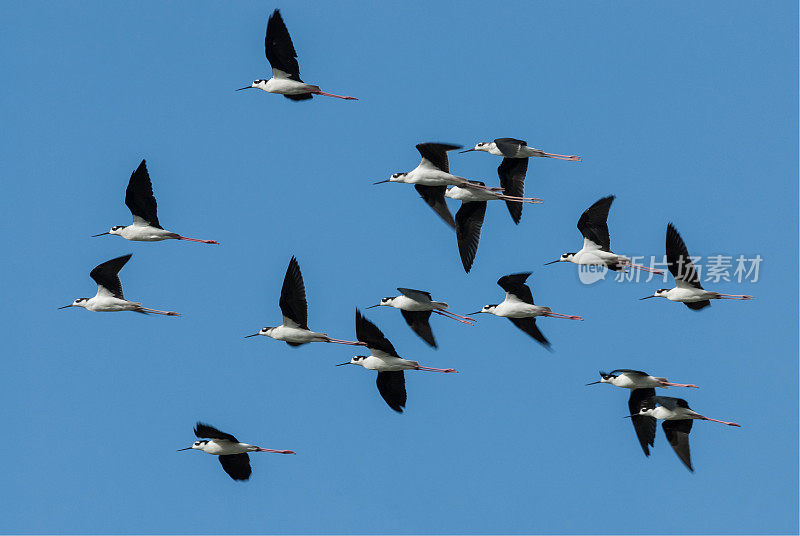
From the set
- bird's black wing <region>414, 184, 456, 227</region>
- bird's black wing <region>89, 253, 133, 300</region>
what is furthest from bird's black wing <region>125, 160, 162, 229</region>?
bird's black wing <region>414, 184, 456, 227</region>

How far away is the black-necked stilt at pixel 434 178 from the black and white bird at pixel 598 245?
165 centimetres

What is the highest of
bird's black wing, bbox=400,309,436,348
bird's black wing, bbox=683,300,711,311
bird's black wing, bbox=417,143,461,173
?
bird's black wing, bbox=417,143,461,173

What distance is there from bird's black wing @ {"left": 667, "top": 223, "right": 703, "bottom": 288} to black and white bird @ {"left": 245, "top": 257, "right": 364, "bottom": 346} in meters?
5.13

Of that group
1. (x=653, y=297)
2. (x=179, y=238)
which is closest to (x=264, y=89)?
(x=179, y=238)

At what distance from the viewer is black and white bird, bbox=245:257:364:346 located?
26047mm

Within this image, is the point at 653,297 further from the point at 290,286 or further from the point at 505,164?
the point at 290,286

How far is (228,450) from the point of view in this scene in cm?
2658

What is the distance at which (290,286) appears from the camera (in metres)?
26.0

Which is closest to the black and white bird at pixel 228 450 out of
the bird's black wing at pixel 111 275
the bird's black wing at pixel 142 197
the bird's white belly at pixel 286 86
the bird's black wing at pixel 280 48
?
the bird's black wing at pixel 111 275

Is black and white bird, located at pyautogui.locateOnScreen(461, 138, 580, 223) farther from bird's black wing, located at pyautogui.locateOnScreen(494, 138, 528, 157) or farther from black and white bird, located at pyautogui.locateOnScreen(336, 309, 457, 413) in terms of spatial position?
black and white bird, located at pyautogui.locateOnScreen(336, 309, 457, 413)

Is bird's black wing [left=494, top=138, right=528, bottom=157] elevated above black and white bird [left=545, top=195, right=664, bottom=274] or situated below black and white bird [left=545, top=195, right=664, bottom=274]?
above

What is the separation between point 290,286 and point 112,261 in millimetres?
3164

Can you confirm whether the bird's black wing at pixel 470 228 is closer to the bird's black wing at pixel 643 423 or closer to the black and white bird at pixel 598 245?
the black and white bird at pixel 598 245

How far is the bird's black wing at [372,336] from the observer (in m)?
26.8
